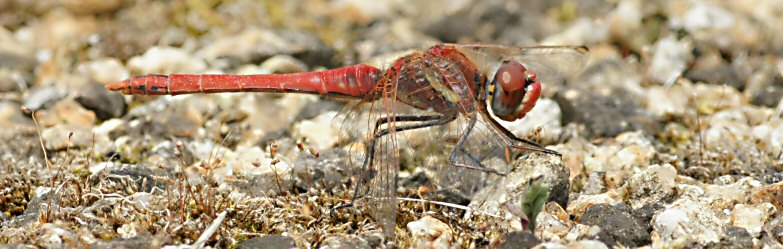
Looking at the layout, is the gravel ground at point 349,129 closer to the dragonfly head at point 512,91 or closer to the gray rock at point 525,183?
the gray rock at point 525,183

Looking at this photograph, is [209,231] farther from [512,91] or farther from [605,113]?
[605,113]

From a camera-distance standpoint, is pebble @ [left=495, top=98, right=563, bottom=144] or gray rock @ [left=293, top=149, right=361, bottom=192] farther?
pebble @ [left=495, top=98, right=563, bottom=144]

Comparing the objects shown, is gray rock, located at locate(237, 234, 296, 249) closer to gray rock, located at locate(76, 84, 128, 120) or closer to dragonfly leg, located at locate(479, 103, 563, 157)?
dragonfly leg, located at locate(479, 103, 563, 157)

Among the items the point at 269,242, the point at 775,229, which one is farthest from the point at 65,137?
the point at 775,229

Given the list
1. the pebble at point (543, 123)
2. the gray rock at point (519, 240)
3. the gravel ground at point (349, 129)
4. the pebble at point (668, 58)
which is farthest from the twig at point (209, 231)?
the pebble at point (668, 58)

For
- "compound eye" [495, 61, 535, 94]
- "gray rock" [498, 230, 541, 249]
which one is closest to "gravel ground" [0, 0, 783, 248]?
"gray rock" [498, 230, 541, 249]

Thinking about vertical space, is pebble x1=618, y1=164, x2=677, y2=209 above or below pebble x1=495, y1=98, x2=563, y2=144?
below
